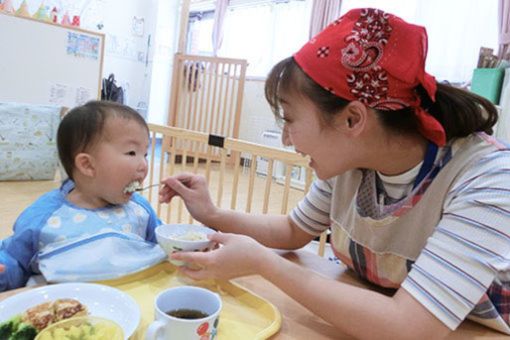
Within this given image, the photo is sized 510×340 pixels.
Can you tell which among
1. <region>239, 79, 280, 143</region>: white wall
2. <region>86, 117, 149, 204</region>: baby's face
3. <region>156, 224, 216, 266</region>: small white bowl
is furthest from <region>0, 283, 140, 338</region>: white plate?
<region>239, 79, 280, 143</region>: white wall

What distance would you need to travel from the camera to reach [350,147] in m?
0.76

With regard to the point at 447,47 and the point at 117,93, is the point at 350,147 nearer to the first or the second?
the point at 447,47

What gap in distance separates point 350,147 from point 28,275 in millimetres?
709

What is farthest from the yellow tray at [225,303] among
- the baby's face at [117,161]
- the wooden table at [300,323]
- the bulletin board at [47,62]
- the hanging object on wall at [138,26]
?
the hanging object on wall at [138,26]

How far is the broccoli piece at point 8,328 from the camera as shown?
1.69 ft

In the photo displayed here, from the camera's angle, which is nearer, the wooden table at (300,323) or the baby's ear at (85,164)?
the wooden table at (300,323)

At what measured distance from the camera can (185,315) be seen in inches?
23.6

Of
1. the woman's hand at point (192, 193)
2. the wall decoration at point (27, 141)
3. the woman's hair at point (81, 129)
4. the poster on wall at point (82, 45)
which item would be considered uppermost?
the poster on wall at point (82, 45)

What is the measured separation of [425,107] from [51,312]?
727 mm

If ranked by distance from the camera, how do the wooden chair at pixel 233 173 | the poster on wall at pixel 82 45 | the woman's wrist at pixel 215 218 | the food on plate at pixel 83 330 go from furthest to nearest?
1. the poster on wall at pixel 82 45
2. the wooden chair at pixel 233 173
3. the woman's wrist at pixel 215 218
4. the food on plate at pixel 83 330

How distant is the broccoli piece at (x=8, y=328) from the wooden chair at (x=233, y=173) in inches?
40.0

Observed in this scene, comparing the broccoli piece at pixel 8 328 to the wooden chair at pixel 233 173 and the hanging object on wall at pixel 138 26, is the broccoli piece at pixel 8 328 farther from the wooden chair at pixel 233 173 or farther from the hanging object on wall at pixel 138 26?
the hanging object on wall at pixel 138 26

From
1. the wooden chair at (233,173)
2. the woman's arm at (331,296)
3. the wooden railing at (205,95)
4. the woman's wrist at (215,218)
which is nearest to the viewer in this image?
the woman's arm at (331,296)

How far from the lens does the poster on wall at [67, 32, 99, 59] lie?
365 cm
